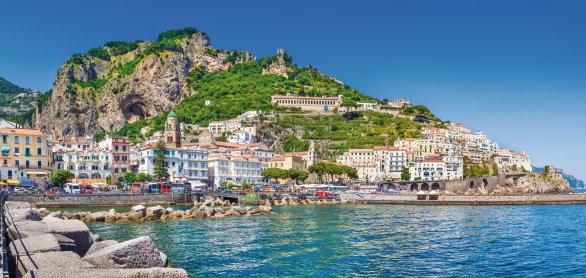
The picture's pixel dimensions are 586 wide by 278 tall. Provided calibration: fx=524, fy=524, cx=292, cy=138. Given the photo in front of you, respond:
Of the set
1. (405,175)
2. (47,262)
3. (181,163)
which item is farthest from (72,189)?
(405,175)

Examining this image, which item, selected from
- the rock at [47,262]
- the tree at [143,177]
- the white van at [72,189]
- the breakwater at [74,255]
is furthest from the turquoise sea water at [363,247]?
the tree at [143,177]

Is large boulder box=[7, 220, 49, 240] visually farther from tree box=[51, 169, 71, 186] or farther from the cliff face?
the cliff face

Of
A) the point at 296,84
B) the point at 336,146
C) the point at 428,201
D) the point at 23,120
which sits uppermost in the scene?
the point at 296,84

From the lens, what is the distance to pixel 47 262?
11.8 metres

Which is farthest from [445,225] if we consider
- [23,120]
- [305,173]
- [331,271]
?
[23,120]

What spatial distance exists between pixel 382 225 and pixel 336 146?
9363 cm

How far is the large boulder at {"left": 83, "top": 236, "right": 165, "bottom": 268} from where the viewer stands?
13477 millimetres

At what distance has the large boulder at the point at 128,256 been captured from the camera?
13.5 m

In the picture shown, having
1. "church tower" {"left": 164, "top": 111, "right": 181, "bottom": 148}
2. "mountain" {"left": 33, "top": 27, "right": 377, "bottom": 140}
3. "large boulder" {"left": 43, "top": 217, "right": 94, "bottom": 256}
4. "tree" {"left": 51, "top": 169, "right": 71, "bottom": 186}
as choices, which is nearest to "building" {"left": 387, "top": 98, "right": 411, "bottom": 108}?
"mountain" {"left": 33, "top": 27, "right": 377, "bottom": 140}

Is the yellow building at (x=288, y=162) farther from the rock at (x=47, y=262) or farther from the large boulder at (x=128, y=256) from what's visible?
the rock at (x=47, y=262)

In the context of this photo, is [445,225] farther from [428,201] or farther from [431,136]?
[431,136]

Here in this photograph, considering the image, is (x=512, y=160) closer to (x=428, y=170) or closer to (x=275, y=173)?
(x=428, y=170)

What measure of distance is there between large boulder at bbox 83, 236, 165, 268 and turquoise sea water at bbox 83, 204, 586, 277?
656 centimetres

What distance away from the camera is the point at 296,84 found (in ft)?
615
